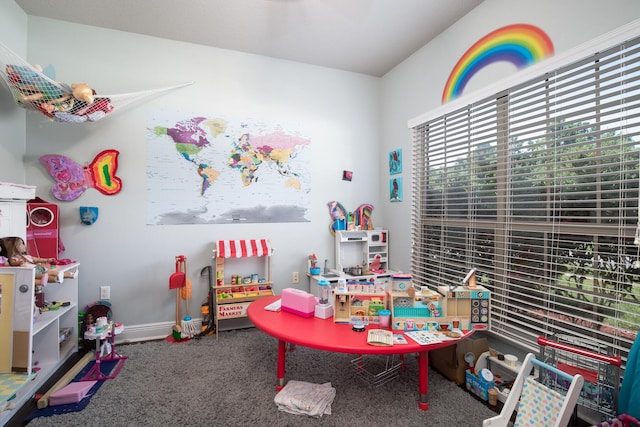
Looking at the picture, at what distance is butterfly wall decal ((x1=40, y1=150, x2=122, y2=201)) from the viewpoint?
2.53 m

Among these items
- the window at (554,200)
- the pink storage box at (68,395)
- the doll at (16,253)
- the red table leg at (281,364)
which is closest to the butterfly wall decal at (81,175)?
the doll at (16,253)

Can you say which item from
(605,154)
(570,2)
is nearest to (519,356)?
(605,154)

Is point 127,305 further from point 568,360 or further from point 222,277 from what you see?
point 568,360

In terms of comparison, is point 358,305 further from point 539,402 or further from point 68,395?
point 68,395

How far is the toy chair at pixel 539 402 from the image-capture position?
1.20 m

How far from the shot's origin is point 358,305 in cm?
196

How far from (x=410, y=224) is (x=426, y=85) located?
4.52ft

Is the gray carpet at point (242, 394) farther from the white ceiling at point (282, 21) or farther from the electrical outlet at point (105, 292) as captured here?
the white ceiling at point (282, 21)

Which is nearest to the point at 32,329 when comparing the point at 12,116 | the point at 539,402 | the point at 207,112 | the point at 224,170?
the point at 12,116

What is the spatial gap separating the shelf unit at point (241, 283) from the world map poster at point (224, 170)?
0.39 metres

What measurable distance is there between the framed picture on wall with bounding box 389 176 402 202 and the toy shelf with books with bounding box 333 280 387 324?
156 centimetres

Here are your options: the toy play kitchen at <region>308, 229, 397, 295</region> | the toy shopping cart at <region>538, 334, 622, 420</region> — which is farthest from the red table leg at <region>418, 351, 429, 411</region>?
the toy play kitchen at <region>308, 229, 397, 295</region>

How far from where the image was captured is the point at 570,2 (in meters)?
1.75

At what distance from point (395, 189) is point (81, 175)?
9.92ft
